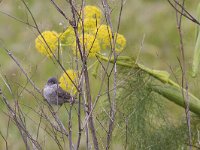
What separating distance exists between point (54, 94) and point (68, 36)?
34 cm

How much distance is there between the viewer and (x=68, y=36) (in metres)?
2.19

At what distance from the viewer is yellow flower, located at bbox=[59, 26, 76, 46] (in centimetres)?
215

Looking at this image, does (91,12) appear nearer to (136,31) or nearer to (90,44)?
(90,44)

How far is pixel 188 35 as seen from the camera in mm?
4887

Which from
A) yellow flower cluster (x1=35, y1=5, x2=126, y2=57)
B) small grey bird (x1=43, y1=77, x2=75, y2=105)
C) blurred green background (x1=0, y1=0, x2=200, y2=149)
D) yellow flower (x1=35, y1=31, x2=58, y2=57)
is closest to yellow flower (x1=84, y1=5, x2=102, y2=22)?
yellow flower cluster (x1=35, y1=5, x2=126, y2=57)

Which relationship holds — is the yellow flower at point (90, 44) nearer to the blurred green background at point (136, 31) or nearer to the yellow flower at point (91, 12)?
the yellow flower at point (91, 12)

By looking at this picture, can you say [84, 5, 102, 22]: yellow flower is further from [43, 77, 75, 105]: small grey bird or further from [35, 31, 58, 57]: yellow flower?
[43, 77, 75, 105]: small grey bird

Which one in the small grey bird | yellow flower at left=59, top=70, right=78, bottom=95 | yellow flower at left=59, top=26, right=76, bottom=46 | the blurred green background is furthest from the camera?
the blurred green background

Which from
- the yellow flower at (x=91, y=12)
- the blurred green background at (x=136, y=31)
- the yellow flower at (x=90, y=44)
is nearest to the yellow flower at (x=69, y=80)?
the yellow flower at (x=90, y=44)

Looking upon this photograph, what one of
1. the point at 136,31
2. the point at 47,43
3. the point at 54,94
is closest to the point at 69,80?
the point at 47,43

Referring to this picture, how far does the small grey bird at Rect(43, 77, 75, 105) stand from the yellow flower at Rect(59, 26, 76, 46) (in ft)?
0.59

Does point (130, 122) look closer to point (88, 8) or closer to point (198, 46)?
point (198, 46)

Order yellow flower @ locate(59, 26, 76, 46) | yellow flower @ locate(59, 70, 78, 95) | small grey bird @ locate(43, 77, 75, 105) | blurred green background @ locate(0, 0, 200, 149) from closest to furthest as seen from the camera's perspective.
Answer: yellow flower @ locate(59, 70, 78, 95), yellow flower @ locate(59, 26, 76, 46), small grey bird @ locate(43, 77, 75, 105), blurred green background @ locate(0, 0, 200, 149)

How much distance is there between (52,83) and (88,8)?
48cm
